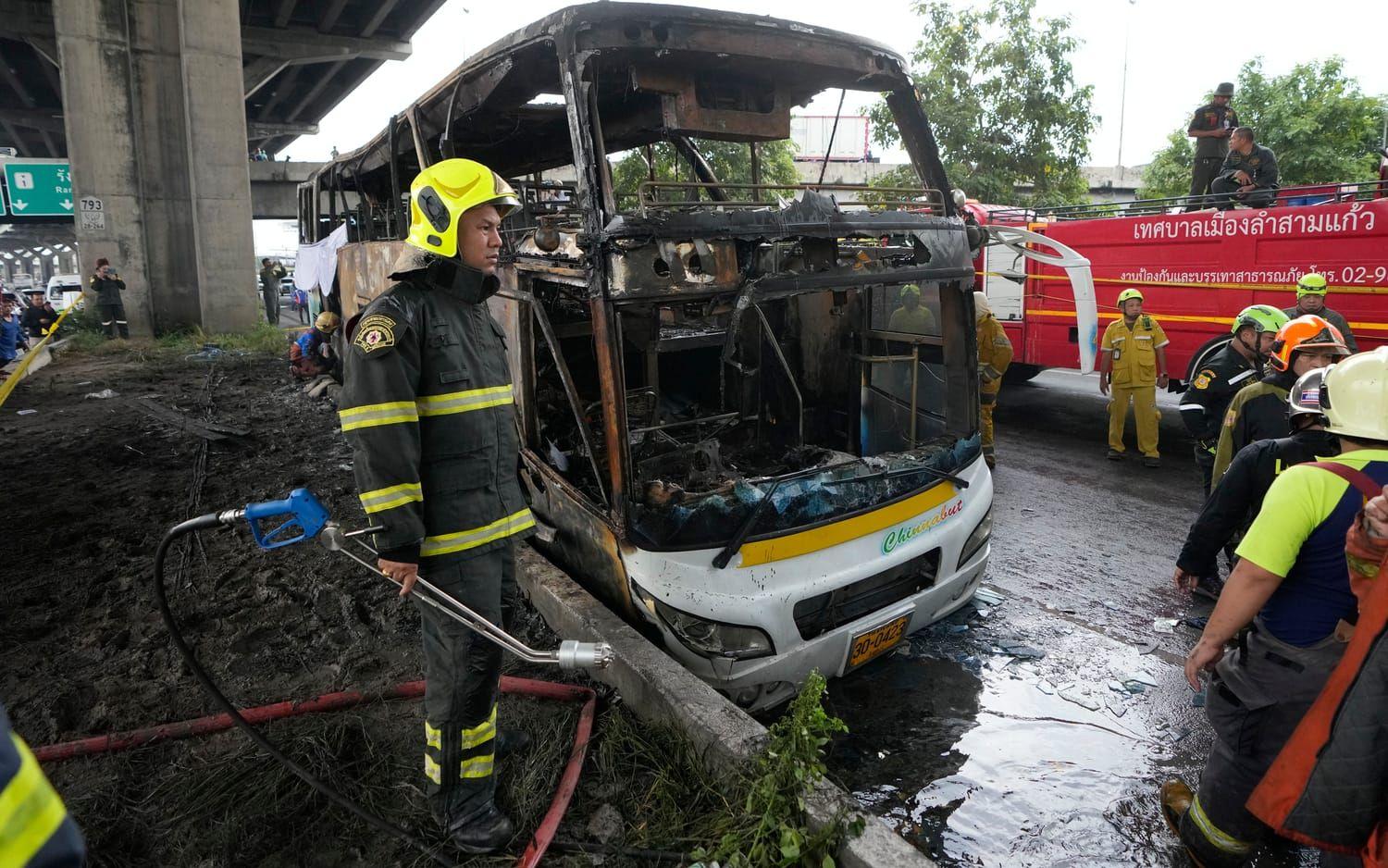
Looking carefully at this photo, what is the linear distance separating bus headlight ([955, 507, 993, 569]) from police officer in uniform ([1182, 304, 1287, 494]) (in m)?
1.96

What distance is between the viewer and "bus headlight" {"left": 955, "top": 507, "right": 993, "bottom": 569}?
12.1ft

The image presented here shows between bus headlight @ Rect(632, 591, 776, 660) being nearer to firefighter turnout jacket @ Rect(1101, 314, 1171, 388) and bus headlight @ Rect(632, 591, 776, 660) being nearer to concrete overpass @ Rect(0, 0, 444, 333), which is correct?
firefighter turnout jacket @ Rect(1101, 314, 1171, 388)

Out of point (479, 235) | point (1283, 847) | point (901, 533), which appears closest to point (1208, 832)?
point (1283, 847)

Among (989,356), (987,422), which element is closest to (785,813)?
(987,422)

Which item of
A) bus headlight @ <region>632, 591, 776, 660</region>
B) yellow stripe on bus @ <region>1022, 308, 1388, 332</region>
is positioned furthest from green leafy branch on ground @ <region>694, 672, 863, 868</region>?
yellow stripe on bus @ <region>1022, 308, 1388, 332</region>

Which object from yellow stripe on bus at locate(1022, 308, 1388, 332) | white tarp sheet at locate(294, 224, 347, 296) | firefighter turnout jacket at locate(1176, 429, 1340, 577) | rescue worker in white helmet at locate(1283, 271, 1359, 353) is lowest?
firefighter turnout jacket at locate(1176, 429, 1340, 577)

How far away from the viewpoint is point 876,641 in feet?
11.0

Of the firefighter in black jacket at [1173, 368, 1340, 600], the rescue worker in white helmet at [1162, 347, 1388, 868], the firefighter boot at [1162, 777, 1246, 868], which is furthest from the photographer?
the firefighter in black jacket at [1173, 368, 1340, 600]

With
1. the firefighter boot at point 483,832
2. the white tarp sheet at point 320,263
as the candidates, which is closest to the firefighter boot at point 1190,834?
the firefighter boot at point 483,832

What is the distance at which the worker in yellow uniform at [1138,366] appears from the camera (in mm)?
7078

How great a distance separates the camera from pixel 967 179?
14875mm

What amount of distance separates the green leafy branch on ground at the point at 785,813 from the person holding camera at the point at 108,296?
58.6 ft

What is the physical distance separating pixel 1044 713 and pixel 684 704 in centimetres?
166

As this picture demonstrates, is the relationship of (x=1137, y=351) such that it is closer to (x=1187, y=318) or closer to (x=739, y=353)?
(x=1187, y=318)
